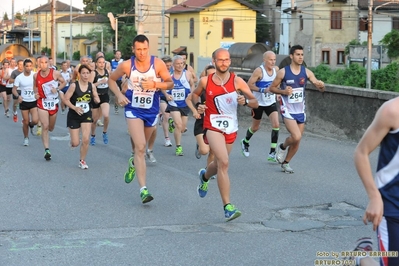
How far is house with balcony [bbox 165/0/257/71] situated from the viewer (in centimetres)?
7775

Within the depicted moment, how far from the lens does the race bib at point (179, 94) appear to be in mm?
14531

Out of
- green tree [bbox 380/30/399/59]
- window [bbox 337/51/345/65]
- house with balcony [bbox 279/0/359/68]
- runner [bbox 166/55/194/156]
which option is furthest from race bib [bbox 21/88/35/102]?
window [bbox 337/51/345/65]

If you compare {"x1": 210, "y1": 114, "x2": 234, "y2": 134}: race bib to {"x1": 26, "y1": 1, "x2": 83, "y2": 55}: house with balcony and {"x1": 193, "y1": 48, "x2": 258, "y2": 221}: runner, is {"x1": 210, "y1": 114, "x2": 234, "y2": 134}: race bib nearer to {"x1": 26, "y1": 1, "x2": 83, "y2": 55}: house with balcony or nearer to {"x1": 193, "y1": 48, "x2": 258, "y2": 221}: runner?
{"x1": 193, "y1": 48, "x2": 258, "y2": 221}: runner

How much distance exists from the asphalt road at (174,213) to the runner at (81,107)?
51 centimetres

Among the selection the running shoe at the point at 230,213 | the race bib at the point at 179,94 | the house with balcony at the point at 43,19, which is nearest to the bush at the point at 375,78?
the race bib at the point at 179,94

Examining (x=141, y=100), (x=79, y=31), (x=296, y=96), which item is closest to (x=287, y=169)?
(x=296, y=96)

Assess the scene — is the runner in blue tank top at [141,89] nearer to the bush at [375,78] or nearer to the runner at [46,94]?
the runner at [46,94]

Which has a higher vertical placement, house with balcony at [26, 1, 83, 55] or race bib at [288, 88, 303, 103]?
house with balcony at [26, 1, 83, 55]

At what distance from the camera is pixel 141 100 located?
950cm

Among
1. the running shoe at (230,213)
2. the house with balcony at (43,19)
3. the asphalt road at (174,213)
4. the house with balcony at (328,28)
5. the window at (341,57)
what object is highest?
the house with balcony at (43,19)

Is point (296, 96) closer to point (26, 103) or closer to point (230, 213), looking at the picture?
point (230, 213)

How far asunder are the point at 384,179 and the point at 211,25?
2958 inches

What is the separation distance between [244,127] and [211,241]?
13.6 meters

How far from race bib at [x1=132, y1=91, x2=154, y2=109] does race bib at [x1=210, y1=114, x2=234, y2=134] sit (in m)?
1.31
